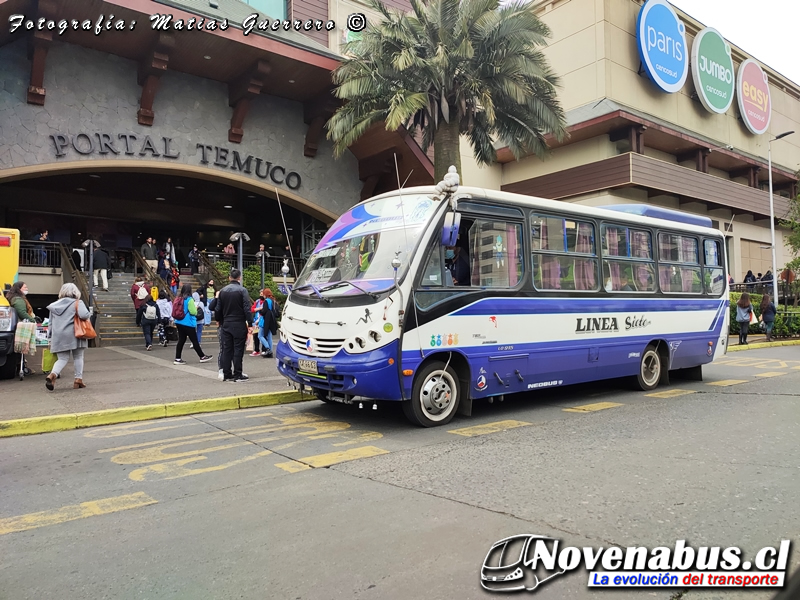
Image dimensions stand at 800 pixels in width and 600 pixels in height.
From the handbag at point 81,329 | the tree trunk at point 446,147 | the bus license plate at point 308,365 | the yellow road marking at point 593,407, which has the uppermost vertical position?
the tree trunk at point 446,147

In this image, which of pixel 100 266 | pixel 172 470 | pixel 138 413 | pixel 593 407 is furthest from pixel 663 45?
pixel 172 470

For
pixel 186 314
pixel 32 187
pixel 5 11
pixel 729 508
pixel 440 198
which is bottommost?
pixel 729 508

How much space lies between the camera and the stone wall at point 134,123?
16828 millimetres

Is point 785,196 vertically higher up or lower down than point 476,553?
higher up

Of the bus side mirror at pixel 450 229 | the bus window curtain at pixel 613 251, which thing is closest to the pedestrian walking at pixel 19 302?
the bus side mirror at pixel 450 229

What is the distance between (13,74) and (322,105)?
30.1 ft

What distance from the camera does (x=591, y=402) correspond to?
29.3ft

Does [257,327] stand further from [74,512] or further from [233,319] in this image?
[74,512]

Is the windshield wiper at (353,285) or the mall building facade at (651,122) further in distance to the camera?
the mall building facade at (651,122)

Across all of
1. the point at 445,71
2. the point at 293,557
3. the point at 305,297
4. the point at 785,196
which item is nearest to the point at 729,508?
the point at 293,557

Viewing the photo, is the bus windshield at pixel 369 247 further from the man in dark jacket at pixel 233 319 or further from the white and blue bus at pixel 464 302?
the man in dark jacket at pixel 233 319

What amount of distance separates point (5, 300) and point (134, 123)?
365 inches

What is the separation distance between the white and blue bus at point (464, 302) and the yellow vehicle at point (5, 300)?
5697 millimetres

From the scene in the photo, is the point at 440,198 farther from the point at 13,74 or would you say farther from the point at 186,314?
the point at 13,74
